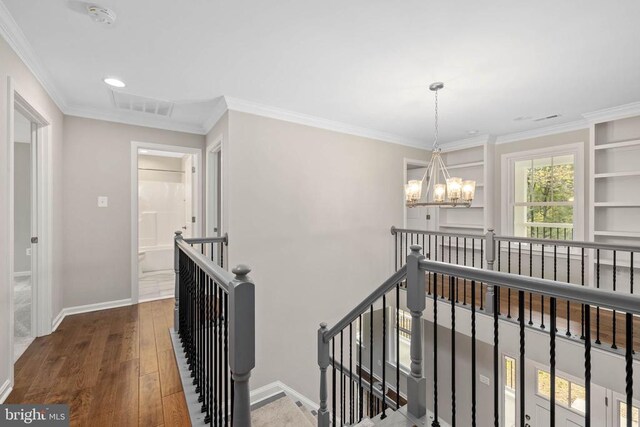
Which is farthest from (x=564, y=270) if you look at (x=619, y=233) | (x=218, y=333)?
(x=218, y=333)

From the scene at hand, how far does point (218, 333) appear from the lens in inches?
53.7

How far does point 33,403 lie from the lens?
1.89m

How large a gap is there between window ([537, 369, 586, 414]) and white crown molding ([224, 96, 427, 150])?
13.2 feet

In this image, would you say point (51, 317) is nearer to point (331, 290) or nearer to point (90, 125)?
point (90, 125)

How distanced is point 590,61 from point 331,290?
352 centimetres

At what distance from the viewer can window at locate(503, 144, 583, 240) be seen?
4.06 m

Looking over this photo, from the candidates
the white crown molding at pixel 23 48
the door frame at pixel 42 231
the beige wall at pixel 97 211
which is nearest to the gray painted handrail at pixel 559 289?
the white crown molding at pixel 23 48

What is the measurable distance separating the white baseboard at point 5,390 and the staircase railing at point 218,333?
1.07 metres

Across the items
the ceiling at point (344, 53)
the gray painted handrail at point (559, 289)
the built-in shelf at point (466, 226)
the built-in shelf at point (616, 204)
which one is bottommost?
the gray painted handrail at point (559, 289)

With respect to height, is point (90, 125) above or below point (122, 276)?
above

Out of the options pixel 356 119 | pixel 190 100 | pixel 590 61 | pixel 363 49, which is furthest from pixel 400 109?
pixel 190 100

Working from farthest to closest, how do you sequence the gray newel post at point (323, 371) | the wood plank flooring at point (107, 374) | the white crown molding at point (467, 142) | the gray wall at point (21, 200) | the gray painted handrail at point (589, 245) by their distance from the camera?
the gray wall at point (21, 200)
the white crown molding at point (467, 142)
the gray painted handrail at point (589, 245)
the gray newel post at point (323, 371)
the wood plank flooring at point (107, 374)

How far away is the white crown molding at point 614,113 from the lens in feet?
10.9

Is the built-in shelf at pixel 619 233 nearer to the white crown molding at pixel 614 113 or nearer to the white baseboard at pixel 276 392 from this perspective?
the white crown molding at pixel 614 113
